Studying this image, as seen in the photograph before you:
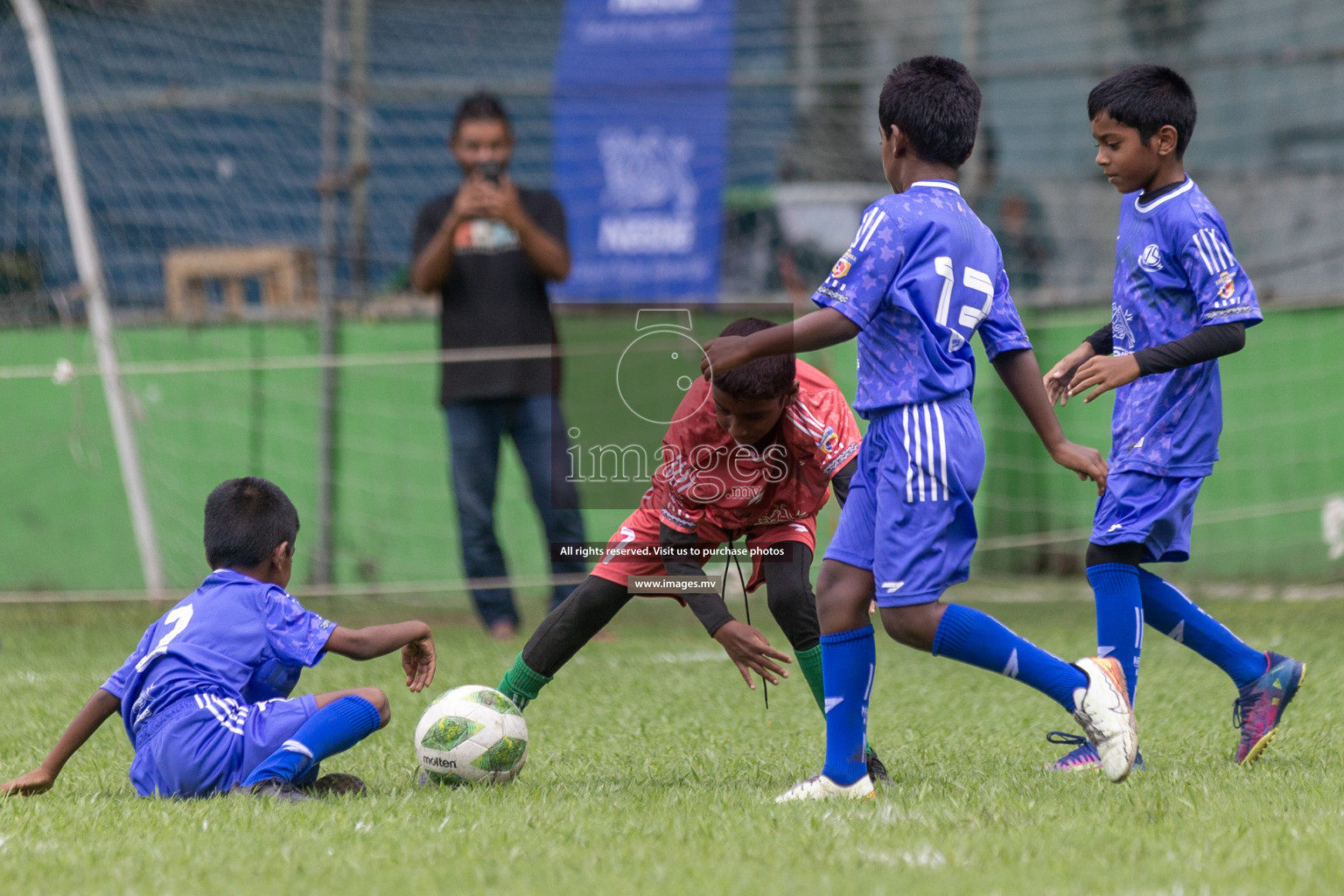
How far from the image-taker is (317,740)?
Answer: 11.8 feet

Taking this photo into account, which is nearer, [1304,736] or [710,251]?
[1304,736]

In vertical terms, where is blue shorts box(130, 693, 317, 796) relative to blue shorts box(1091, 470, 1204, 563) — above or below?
below

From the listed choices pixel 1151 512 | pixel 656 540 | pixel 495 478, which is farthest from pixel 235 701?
pixel 495 478

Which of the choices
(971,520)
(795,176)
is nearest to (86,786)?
(971,520)

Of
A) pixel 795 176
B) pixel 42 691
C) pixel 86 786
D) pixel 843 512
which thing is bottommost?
pixel 42 691

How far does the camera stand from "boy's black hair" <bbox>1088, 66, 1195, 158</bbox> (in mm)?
4207

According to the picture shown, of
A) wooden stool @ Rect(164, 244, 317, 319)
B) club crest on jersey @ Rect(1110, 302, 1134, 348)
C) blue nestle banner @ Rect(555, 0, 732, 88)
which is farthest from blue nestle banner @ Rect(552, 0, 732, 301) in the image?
club crest on jersey @ Rect(1110, 302, 1134, 348)

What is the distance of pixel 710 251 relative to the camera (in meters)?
9.97

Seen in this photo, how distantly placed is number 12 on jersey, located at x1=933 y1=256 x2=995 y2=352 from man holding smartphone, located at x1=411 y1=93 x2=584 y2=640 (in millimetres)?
4076

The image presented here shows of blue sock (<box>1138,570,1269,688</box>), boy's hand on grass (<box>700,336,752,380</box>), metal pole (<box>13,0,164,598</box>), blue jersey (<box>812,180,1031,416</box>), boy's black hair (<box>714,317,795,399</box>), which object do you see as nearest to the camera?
boy's hand on grass (<box>700,336,752,380</box>)

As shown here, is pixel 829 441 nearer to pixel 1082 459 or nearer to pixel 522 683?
pixel 1082 459

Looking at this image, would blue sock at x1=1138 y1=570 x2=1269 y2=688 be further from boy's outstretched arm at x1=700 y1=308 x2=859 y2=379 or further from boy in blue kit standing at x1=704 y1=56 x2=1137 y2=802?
boy's outstretched arm at x1=700 y1=308 x2=859 y2=379

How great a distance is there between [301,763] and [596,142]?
23.8 ft

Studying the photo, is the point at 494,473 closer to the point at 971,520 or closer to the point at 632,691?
the point at 632,691
